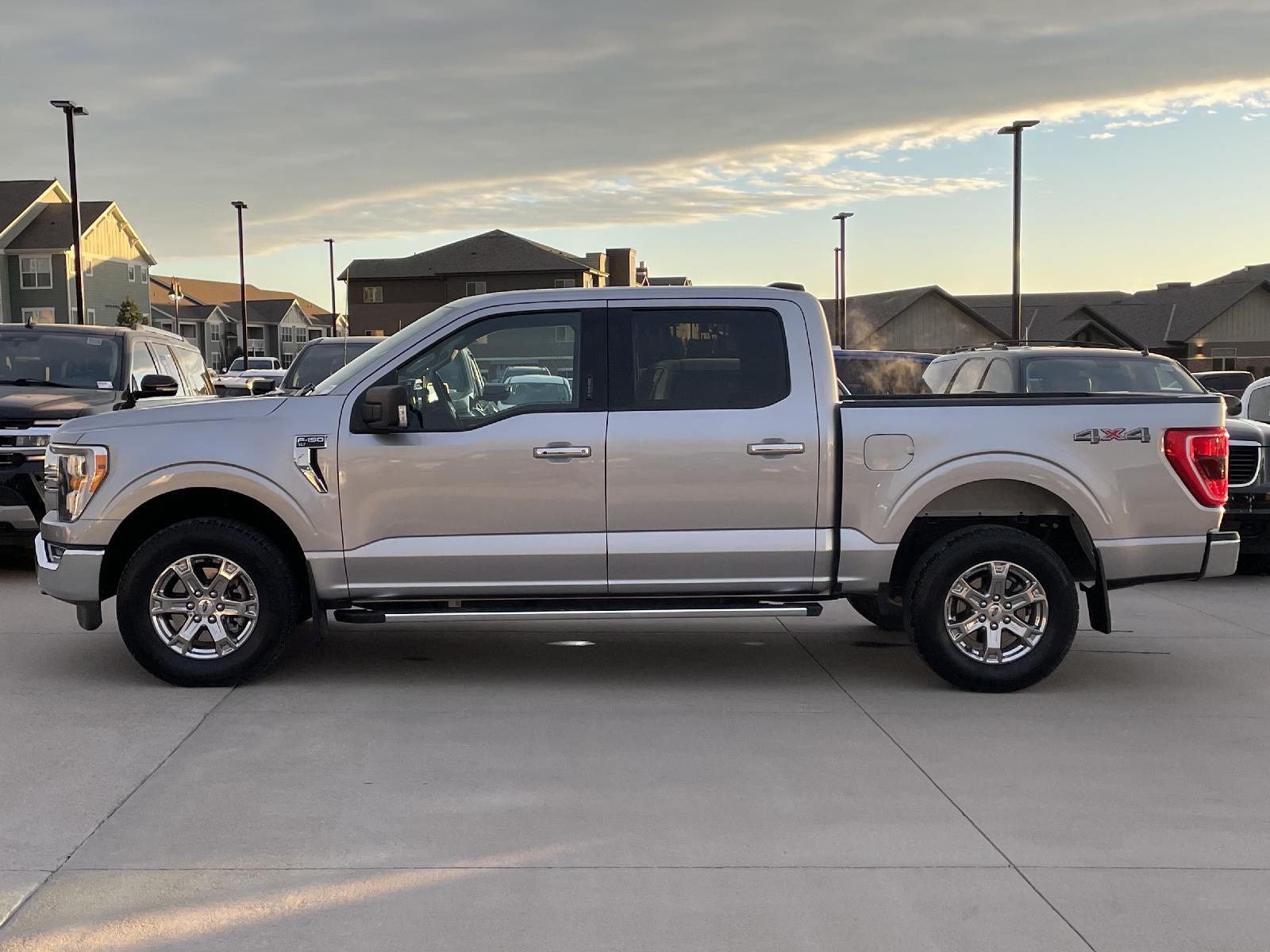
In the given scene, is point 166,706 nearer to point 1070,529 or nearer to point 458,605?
point 458,605

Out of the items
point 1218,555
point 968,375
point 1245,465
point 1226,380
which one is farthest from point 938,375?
point 1218,555

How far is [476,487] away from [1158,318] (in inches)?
2609

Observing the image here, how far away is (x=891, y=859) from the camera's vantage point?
4234 mm

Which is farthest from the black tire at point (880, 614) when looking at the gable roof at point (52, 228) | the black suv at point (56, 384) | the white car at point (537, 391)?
the gable roof at point (52, 228)

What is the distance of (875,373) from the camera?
40.3ft

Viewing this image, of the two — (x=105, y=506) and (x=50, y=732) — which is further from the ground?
(x=105, y=506)

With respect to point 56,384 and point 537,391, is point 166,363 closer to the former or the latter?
point 56,384

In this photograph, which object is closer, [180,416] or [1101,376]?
[180,416]

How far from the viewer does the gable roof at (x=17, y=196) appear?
5881 cm

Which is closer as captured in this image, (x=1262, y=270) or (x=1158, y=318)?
(x=1158, y=318)

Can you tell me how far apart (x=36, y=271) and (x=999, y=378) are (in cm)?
5848

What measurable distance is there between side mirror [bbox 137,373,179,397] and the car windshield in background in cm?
787

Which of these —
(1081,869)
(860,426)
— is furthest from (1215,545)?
(1081,869)

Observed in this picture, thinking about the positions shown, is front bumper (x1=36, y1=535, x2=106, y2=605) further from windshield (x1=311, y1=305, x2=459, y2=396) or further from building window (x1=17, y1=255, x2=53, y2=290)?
building window (x1=17, y1=255, x2=53, y2=290)
